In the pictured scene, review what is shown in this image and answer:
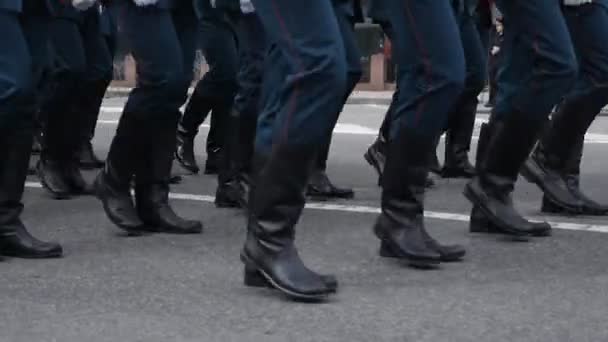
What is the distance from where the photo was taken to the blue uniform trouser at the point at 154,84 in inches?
199

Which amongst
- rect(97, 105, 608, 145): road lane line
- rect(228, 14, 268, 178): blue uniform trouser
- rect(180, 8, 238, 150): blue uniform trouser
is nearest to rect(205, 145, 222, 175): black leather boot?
rect(180, 8, 238, 150): blue uniform trouser

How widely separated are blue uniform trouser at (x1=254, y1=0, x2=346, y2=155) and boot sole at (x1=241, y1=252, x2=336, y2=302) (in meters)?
0.36

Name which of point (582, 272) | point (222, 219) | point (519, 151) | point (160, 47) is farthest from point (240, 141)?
point (582, 272)

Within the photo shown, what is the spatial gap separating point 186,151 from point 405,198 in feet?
11.7

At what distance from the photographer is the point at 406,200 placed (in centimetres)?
460

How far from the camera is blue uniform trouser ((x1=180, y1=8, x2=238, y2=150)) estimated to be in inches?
273

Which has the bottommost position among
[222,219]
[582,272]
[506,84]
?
[222,219]

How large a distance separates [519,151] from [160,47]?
1.29m

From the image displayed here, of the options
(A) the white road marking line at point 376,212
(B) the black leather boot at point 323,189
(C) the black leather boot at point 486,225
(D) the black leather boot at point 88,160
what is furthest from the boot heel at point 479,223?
(D) the black leather boot at point 88,160

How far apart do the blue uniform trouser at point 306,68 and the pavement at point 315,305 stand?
0.47 metres

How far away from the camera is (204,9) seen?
611 cm

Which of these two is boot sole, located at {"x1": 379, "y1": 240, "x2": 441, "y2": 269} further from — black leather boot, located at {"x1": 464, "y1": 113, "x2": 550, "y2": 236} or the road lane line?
the road lane line

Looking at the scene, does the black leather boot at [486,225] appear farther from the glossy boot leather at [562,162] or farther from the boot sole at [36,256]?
the boot sole at [36,256]

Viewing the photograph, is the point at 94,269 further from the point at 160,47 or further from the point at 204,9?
the point at 204,9
